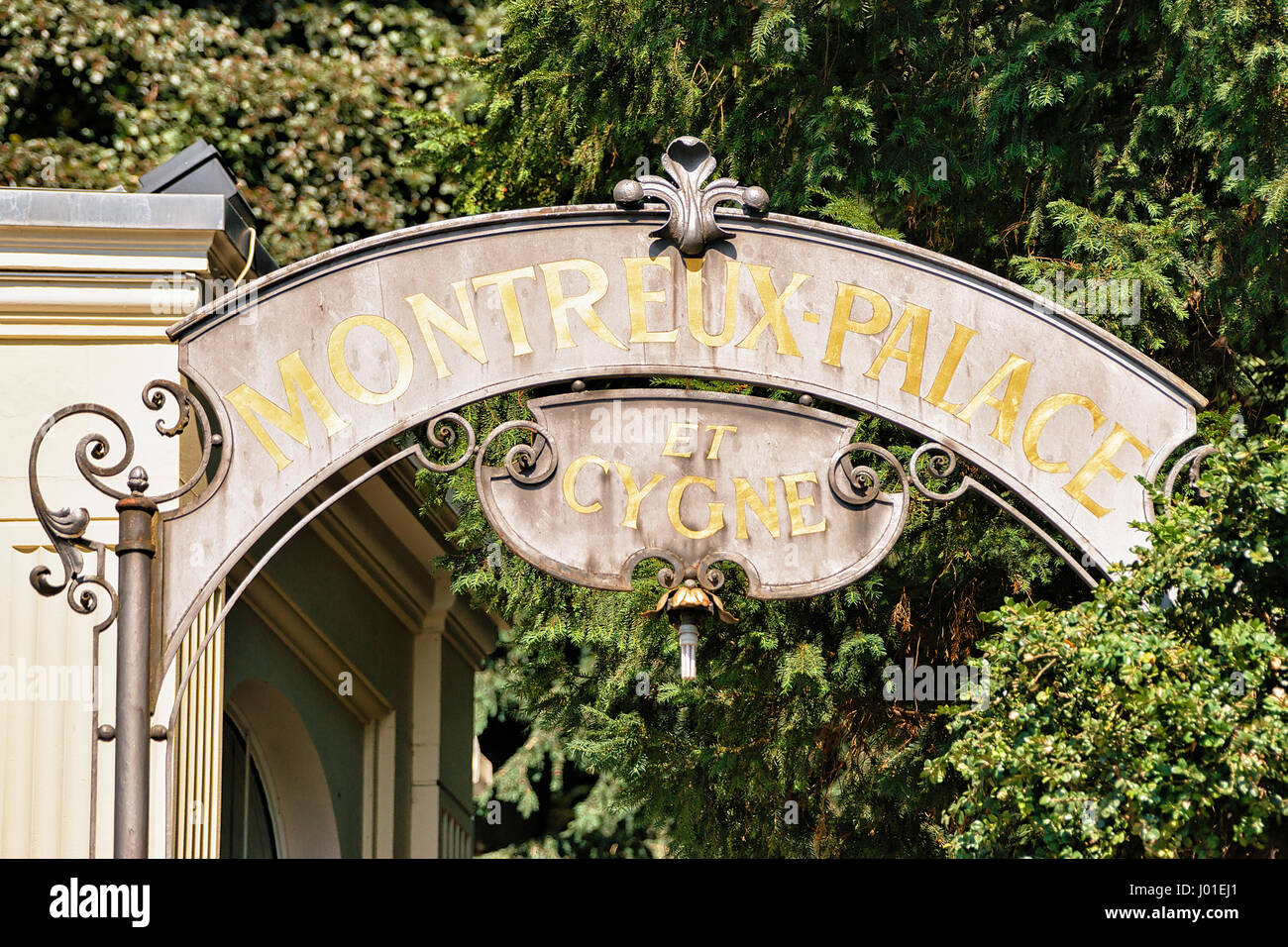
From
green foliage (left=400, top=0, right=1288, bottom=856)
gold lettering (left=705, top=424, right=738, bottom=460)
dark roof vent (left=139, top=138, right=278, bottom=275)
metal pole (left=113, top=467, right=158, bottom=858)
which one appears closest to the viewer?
metal pole (left=113, top=467, right=158, bottom=858)

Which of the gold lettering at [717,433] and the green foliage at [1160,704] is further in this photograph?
the gold lettering at [717,433]

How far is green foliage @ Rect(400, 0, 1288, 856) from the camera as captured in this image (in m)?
9.27

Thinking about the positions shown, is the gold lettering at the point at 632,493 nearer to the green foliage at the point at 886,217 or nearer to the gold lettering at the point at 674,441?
the gold lettering at the point at 674,441

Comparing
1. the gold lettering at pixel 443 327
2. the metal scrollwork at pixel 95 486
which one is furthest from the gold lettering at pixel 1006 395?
the metal scrollwork at pixel 95 486

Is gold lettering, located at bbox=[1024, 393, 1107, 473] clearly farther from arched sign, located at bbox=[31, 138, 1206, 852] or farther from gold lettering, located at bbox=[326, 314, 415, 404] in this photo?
gold lettering, located at bbox=[326, 314, 415, 404]

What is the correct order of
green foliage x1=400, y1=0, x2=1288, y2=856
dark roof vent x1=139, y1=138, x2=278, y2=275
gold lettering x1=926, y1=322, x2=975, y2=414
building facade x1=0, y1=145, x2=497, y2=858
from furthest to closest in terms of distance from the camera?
1. green foliage x1=400, y1=0, x2=1288, y2=856
2. dark roof vent x1=139, y1=138, x2=278, y2=275
3. building facade x1=0, y1=145, x2=497, y2=858
4. gold lettering x1=926, y1=322, x2=975, y2=414

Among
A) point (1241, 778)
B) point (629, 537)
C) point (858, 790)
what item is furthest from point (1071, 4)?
point (1241, 778)

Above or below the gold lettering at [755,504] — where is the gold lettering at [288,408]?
above

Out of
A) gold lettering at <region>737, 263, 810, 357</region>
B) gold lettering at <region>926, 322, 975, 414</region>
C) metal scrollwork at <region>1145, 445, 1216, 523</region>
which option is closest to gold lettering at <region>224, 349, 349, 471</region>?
gold lettering at <region>737, 263, 810, 357</region>

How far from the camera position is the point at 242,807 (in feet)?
31.1

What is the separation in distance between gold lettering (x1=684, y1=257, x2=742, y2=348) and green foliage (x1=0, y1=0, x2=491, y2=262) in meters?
10.7

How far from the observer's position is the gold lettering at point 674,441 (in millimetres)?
6188

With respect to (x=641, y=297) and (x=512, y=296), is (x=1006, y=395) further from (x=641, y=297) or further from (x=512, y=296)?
(x=512, y=296)
